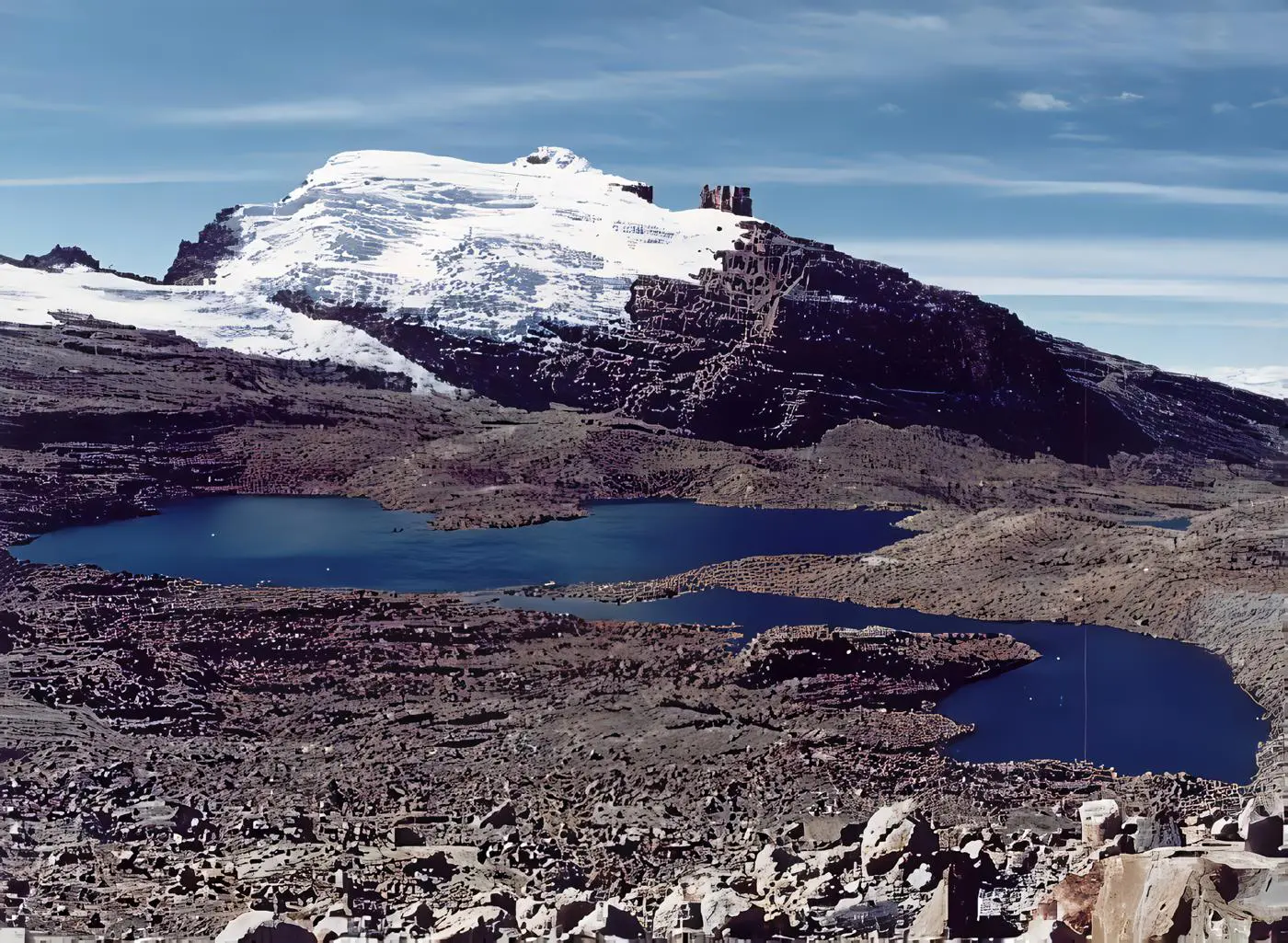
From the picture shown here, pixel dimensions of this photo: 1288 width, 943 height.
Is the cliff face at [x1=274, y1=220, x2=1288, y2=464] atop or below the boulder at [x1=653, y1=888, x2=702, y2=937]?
atop

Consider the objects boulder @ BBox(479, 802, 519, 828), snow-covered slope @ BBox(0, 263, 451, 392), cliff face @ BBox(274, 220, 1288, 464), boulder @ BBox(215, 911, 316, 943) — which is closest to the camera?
boulder @ BBox(215, 911, 316, 943)

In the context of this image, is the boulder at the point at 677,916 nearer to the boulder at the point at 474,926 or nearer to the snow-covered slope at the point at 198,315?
the boulder at the point at 474,926

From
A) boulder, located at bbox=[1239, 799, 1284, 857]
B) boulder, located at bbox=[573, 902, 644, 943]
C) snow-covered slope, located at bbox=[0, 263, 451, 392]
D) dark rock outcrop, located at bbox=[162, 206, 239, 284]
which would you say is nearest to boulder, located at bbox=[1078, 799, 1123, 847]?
boulder, located at bbox=[1239, 799, 1284, 857]

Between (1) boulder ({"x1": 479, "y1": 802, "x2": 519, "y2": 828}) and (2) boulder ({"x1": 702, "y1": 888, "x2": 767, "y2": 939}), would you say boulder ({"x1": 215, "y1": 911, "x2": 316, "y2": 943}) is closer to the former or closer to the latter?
(1) boulder ({"x1": 479, "y1": 802, "x2": 519, "y2": 828})

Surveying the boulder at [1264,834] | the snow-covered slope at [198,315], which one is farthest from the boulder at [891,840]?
the snow-covered slope at [198,315]

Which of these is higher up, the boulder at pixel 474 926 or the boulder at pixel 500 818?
the boulder at pixel 500 818

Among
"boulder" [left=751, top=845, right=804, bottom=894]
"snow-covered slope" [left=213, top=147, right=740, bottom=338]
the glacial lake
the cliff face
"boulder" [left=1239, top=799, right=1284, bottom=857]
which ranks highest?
"snow-covered slope" [left=213, top=147, right=740, bottom=338]

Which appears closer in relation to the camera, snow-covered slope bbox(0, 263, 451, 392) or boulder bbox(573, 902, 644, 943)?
boulder bbox(573, 902, 644, 943)
